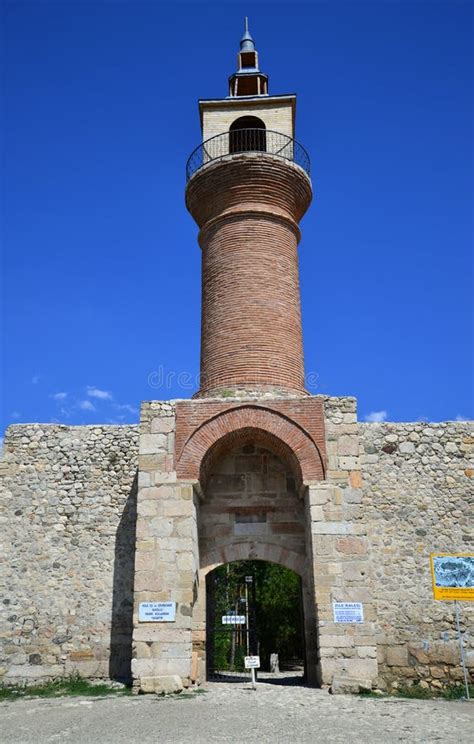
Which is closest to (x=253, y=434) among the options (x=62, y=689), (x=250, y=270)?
(x=250, y=270)

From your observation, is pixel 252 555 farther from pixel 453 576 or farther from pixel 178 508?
pixel 453 576

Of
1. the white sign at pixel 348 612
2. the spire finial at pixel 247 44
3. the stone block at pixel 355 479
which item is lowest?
the white sign at pixel 348 612

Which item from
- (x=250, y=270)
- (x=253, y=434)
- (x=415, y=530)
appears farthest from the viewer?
(x=250, y=270)

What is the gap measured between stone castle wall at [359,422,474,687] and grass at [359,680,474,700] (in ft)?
0.53

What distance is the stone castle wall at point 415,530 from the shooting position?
10039 millimetres

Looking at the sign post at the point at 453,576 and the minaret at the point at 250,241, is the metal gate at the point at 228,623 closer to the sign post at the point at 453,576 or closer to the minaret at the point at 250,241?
the sign post at the point at 453,576

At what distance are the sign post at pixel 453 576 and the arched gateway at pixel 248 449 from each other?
1.71m

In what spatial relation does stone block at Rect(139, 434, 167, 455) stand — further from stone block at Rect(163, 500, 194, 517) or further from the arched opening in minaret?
the arched opening in minaret

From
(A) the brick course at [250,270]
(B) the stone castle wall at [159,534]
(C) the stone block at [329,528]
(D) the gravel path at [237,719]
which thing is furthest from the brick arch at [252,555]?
(A) the brick course at [250,270]

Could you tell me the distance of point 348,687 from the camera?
28.7ft

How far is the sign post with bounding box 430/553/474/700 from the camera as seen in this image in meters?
10.2

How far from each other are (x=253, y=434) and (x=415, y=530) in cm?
312

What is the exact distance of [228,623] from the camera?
421 inches

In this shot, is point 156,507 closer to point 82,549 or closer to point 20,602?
point 82,549
